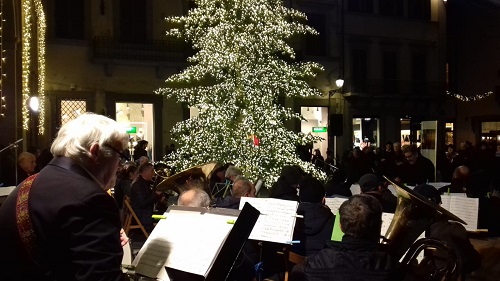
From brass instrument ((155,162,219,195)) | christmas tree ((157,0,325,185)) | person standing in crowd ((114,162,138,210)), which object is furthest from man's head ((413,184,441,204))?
christmas tree ((157,0,325,185))

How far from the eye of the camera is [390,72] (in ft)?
94.8

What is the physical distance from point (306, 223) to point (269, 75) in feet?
26.2

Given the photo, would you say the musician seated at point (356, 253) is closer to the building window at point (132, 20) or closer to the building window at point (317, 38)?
the building window at point (132, 20)

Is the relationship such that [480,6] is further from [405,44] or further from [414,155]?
[405,44]

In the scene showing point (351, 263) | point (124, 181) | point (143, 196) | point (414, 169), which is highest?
point (351, 263)

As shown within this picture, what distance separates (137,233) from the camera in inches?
405

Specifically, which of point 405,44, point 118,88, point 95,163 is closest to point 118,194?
point 95,163

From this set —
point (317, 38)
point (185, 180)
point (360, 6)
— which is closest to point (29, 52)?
point (185, 180)

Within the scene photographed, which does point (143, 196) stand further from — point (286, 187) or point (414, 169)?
point (414, 169)

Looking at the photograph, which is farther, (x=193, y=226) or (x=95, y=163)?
(x=193, y=226)

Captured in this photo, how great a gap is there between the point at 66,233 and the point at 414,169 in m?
9.71

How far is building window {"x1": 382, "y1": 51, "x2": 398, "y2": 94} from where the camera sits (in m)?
28.4

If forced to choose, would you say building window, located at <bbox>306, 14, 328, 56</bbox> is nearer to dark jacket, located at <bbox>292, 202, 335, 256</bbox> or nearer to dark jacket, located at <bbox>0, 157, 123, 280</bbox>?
dark jacket, located at <bbox>292, 202, 335, 256</bbox>

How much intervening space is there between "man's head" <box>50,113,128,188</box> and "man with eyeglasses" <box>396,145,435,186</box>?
9118mm
